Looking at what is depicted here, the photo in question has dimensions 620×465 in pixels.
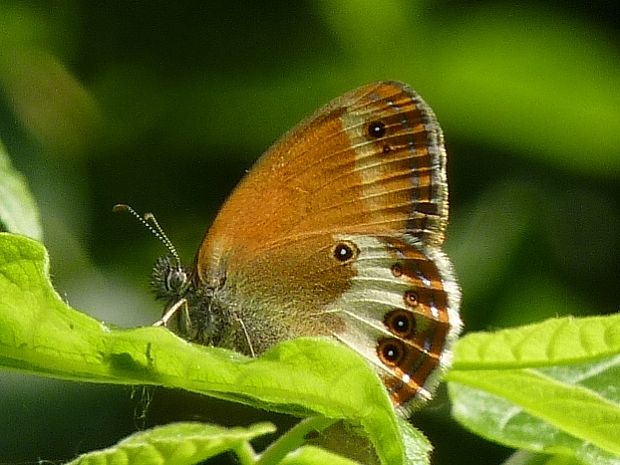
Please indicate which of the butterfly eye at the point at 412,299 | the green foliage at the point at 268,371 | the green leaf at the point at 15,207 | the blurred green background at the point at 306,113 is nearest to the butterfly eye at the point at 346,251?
the butterfly eye at the point at 412,299

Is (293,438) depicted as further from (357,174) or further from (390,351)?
(357,174)

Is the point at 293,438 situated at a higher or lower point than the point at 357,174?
lower

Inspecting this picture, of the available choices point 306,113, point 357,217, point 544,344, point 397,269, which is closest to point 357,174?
point 357,217

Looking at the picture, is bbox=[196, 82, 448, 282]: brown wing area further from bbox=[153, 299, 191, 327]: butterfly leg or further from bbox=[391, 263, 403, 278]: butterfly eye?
bbox=[153, 299, 191, 327]: butterfly leg

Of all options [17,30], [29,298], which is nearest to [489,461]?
[17,30]

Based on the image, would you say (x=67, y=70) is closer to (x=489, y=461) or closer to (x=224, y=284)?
(x=224, y=284)

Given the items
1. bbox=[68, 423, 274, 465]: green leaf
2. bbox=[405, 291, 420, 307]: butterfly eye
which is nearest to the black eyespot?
bbox=[405, 291, 420, 307]: butterfly eye

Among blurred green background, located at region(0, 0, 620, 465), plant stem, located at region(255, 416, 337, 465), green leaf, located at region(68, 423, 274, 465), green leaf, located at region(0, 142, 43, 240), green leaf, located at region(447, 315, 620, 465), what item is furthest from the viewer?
blurred green background, located at region(0, 0, 620, 465)

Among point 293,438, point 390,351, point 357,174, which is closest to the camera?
point 293,438

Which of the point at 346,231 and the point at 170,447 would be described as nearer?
the point at 170,447
